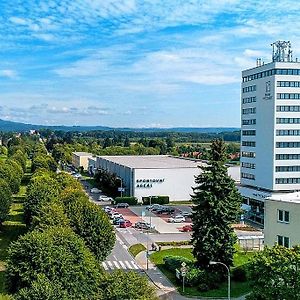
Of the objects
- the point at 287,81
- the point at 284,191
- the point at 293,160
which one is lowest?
the point at 284,191

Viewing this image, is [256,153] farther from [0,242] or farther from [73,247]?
[73,247]

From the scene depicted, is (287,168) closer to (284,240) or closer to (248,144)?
(248,144)

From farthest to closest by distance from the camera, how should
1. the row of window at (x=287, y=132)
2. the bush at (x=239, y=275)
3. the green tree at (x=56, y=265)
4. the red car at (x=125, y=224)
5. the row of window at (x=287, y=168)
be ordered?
1. the row of window at (x=287, y=168)
2. the row of window at (x=287, y=132)
3. the red car at (x=125, y=224)
4. the bush at (x=239, y=275)
5. the green tree at (x=56, y=265)

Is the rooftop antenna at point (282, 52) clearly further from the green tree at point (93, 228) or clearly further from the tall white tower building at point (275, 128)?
the green tree at point (93, 228)

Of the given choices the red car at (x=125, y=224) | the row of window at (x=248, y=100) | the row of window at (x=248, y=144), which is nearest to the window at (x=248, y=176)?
the row of window at (x=248, y=144)

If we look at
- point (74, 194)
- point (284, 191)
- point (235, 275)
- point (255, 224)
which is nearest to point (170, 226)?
point (255, 224)

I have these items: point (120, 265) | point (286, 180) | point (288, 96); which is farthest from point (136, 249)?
point (288, 96)

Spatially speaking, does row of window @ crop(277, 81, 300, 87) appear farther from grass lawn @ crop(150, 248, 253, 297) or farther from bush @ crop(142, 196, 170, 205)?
bush @ crop(142, 196, 170, 205)
